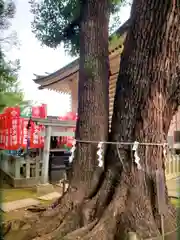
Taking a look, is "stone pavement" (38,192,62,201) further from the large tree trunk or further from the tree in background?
the tree in background

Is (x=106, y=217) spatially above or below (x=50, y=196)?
above

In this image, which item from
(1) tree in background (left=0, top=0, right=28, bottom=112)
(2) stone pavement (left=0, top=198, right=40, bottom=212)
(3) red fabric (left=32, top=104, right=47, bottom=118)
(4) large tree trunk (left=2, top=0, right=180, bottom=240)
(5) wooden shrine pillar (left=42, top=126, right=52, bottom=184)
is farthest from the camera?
(3) red fabric (left=32, top=104, right=47, bottom=118)

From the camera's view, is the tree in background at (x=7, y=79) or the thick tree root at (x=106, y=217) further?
the thick tree root at (x=106, y=217)

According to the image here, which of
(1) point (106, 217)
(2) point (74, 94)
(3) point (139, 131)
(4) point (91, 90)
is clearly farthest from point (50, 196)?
(2) point (74, 94)

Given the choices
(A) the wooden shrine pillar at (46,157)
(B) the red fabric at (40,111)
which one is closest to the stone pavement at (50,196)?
(A) the wooden shrine pillar at (46,157)

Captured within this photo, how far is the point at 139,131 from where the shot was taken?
8.07 feet

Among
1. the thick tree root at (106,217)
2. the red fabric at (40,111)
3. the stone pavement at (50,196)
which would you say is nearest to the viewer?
the thick tree root at (106,217)

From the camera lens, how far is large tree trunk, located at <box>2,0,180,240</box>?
2316 millimetres

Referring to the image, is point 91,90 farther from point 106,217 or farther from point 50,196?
point 50,196

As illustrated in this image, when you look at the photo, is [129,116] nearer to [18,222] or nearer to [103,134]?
[103,134]

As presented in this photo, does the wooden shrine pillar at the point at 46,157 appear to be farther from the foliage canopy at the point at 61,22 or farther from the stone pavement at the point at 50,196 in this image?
the foliage canopy at the point at 61,22

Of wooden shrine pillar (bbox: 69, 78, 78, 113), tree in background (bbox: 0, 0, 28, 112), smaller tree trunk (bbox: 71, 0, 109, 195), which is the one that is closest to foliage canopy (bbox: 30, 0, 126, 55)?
smaller tree trunk (bbox: 71, 0, 109, 195)

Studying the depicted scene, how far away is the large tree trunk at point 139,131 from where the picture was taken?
2316 millimetres

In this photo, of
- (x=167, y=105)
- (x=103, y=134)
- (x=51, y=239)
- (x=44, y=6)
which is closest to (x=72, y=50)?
(x=44, y=6)
